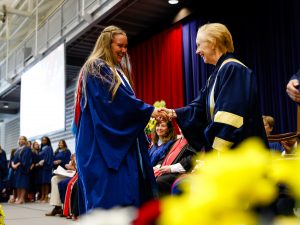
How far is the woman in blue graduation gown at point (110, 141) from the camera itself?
79.7 inches

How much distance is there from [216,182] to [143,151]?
1919 mm

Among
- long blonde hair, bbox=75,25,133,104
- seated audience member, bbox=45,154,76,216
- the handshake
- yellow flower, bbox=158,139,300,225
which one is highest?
long blonde hair, bbox=75,25,133,104

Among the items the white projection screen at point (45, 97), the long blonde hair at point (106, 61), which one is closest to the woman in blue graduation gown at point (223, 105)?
the long blonde hair at point (106, 61)

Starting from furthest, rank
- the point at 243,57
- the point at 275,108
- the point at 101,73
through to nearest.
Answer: the point at 243,57 < the point at 275,108 < the point at 101,73

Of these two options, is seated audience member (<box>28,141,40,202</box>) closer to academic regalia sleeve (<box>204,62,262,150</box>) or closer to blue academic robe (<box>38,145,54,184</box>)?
blue academic robe (<box>38,145,54,184</box>)

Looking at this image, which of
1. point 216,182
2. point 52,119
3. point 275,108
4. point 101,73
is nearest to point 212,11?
point 275,108

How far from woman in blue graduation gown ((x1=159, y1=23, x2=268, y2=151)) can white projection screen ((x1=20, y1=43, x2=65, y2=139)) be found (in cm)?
582

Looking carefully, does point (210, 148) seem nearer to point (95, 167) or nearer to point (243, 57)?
point (95, 167)

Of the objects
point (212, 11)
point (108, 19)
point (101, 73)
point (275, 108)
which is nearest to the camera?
point (101, 73)

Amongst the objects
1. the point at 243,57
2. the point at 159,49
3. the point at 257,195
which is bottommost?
the point at 257,195

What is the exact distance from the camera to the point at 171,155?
11.7 ft

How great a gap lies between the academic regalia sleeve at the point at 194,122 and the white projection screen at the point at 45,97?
578 centimetres

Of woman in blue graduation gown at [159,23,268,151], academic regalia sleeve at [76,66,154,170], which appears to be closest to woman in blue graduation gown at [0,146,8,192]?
academic regalia sleeve at [76,66,154,170]

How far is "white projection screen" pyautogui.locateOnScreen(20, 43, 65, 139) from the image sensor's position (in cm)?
786
